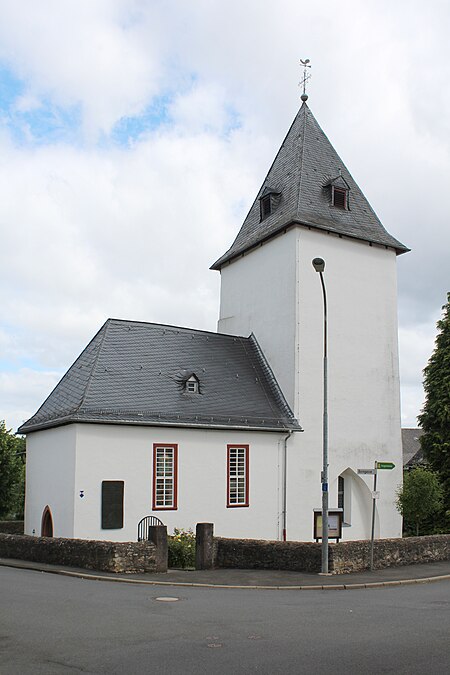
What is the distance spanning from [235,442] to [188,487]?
2.34 meters

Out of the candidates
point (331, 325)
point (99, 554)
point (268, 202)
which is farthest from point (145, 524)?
point (268, 202)

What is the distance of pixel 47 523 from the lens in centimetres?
2464

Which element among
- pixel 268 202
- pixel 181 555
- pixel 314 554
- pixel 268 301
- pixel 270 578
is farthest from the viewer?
pixel 268 202

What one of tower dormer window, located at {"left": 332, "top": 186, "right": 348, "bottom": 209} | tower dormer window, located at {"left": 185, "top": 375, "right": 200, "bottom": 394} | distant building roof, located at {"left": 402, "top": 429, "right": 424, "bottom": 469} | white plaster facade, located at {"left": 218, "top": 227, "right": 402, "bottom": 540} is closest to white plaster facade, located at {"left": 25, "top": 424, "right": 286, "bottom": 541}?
white plaster facade, located at {"left": 218, "top": 227, "right": 402, "bottom": 540}

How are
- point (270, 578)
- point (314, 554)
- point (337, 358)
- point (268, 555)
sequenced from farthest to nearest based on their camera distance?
point (337, 358) → point (268, 555) → point (314, 554) → point (270, 578)

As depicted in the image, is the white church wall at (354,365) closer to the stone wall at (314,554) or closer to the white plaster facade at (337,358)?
the white plaster facade at (337,358)

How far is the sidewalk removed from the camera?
16.0m

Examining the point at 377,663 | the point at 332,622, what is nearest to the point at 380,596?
the point at 332,622

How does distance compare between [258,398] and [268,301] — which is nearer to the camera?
[258,398]

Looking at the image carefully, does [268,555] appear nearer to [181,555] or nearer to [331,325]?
[181,555]

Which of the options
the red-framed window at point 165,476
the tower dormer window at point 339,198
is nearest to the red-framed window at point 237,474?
the red-framed window at point 165,476

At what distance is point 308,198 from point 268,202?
2.16 metres

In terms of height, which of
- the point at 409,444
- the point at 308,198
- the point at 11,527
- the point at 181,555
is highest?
the point at 308,198

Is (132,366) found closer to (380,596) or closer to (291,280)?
(291,280)
